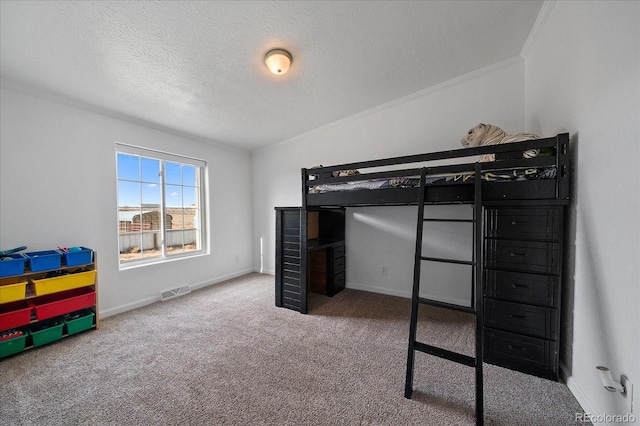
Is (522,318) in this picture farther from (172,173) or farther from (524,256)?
(172,173)

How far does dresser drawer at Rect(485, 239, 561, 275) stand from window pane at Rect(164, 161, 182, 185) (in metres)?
3.92

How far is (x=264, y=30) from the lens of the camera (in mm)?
1766

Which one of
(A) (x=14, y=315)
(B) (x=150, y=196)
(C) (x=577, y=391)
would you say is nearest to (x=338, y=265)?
(C) (x=577, y=391)

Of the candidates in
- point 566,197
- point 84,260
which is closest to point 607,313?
point 566,197

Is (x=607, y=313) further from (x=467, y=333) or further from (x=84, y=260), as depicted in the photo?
(x=84, y=260)

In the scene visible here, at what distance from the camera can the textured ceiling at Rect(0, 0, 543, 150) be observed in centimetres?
160

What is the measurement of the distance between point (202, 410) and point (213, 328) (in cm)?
107

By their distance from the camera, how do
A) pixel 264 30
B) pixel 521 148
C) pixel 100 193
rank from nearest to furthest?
1. pixel 521 148
2. pixel 264 30
3. pixel 100 193

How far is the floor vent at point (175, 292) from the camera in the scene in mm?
3197

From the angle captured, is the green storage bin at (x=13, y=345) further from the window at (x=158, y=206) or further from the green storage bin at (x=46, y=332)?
the window at (x=158, y=206)

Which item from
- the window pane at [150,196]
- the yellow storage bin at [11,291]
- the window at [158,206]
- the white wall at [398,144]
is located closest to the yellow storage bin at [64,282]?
the yellow storage bin at [11,291]

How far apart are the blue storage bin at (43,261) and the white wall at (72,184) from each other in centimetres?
24

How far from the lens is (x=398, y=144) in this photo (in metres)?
3.09

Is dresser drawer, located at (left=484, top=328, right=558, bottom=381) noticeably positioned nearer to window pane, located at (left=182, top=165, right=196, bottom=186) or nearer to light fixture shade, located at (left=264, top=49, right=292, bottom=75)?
light fixture shade, located at (left=264, top=49, right=292, bottom=75)
